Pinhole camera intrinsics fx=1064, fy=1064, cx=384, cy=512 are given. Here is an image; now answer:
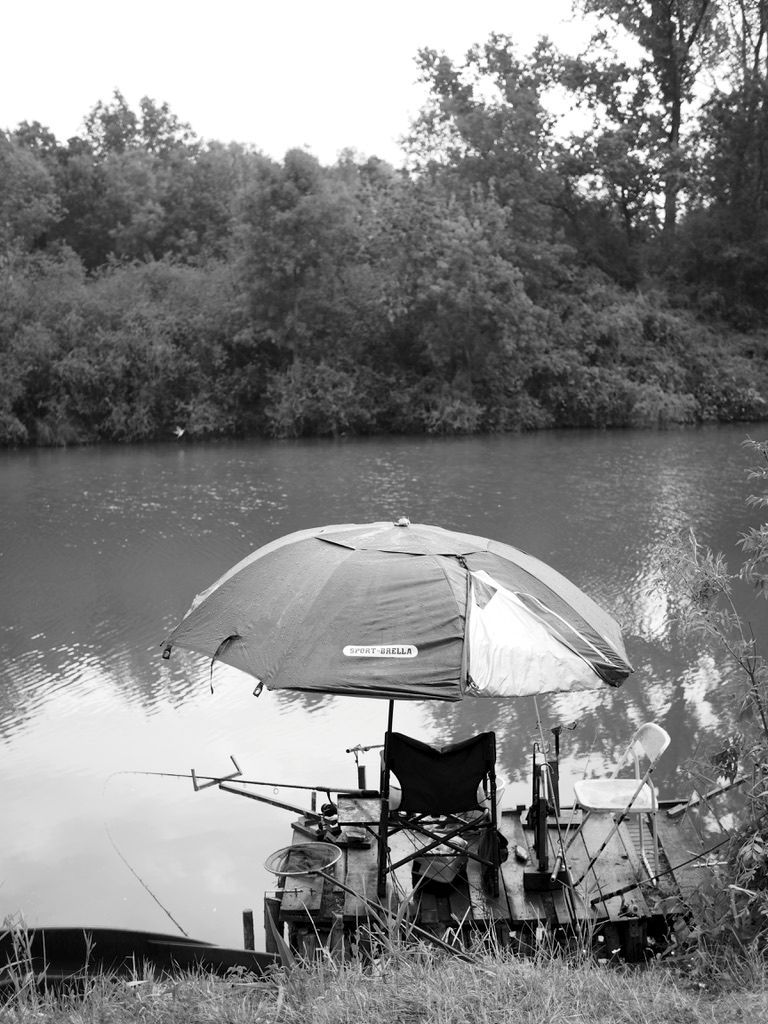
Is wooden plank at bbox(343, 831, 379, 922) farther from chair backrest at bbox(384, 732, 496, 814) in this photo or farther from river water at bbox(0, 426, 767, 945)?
river water at bbox(0, 426, 767, 945)

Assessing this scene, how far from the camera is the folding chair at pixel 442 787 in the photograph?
160 inches

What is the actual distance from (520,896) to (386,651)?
1.21 m

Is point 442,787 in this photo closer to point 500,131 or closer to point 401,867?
point 401,867

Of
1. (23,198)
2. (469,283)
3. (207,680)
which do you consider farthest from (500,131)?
(207,680)

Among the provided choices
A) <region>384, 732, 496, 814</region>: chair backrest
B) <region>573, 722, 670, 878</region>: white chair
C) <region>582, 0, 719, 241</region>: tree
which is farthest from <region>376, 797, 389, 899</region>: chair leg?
<region>582, 0, 719, 241</region>: tree

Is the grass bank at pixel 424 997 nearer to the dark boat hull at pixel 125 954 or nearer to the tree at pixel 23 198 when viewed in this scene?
the dark boat hull at pixel 125 954

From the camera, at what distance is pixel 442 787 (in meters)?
4.11

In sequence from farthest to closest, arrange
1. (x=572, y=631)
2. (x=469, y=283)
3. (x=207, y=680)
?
(x=469, y=283) → (x=207, y=680) → (x=572, y=631)

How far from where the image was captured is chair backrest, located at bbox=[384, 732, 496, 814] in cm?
406

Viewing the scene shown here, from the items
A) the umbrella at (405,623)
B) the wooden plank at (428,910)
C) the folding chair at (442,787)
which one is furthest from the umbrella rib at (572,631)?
the wooden plank at (428,910)

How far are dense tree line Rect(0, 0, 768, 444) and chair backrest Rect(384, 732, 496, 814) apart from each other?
21.7 metres

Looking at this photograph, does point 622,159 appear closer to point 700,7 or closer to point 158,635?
point 700,7

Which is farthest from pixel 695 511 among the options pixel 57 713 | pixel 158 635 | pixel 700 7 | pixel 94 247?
pixel 94 247

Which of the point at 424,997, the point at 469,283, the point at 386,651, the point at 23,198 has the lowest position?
the point at 424,997
